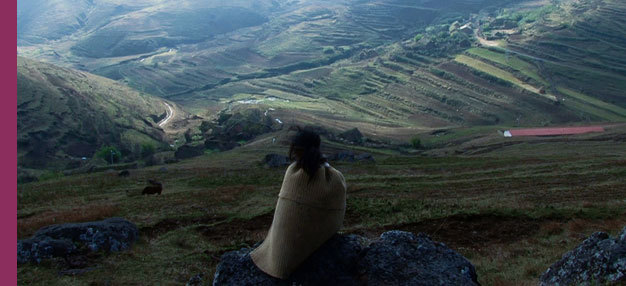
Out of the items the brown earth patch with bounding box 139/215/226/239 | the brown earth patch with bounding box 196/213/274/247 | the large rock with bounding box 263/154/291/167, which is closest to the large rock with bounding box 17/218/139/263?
the brown earth patch with bounding box 139/215/226/239

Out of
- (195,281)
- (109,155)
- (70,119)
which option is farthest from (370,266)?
(70,119)

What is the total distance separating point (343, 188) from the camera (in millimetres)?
10438

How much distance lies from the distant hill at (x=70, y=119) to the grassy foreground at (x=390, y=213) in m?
68.0

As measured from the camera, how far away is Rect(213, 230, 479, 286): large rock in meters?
10.7

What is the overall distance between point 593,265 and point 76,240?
18.6 metres

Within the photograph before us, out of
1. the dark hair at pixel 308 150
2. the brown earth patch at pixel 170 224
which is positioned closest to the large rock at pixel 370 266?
the dark hair at pixel 308 150

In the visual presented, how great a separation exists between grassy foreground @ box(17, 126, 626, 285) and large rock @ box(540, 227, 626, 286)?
34.1 inches

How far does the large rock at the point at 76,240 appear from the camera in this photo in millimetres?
18578

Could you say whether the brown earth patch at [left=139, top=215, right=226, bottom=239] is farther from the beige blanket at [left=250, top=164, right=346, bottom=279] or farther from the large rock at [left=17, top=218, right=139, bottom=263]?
the beige blanket at [left=250, top=164, right=346, bottom=279]

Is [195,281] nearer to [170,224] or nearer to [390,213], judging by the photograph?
[170,224]

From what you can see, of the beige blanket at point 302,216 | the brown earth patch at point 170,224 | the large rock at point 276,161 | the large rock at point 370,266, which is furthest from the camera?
the large rock at point 276,161

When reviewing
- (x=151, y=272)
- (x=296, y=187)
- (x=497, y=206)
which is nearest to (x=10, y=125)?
(x=151, y=272)

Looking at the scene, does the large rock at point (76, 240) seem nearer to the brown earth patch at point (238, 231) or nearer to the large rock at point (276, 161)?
the brown earth patch at point (238, 231)

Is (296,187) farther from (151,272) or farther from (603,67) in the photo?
(603,67)
